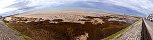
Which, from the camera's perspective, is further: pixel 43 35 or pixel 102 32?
pixel 102 32

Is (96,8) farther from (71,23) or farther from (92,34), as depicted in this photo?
(92,34)

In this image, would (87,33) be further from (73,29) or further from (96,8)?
(96,8)

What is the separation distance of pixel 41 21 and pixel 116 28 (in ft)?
47.5

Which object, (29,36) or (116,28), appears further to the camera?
(116,28)

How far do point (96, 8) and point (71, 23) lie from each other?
40389 mm

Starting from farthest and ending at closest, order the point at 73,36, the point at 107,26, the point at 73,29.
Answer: the point at 107,26
the point at 73,29
the point at 73,36

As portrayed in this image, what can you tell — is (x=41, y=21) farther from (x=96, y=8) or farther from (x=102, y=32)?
(x=96, y=8)

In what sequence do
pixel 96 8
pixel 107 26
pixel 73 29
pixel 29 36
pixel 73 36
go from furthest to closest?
pixel 96 8
pixel 107 26
pixel 73 29
pixel 73 36
pixel 29 36

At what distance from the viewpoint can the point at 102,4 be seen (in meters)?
108

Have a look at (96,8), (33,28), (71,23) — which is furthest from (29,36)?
(96,8)

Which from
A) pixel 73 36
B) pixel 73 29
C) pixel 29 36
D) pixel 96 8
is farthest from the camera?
pixel 96 8

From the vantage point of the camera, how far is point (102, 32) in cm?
5719

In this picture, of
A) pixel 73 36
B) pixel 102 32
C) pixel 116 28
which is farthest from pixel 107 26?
pixel 73 36

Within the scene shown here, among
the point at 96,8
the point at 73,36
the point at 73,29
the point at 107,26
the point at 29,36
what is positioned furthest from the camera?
the point at 96,8
